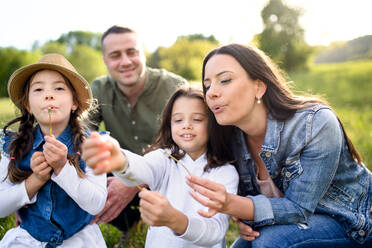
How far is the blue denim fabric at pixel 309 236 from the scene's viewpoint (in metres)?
2.40

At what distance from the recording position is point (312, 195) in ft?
7.93

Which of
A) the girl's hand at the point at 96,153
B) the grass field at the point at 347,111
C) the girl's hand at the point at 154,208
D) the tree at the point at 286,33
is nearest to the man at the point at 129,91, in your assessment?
the grass field at the point at 347,111

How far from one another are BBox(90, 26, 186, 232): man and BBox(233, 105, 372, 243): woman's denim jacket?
6.98ft

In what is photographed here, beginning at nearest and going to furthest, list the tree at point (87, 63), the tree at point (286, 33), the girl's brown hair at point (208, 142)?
1. the girl's brown hair at point (208, 142)
2. the tree at point (286, 33)
3. the tree at point (87, 63)

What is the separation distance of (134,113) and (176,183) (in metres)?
2.22

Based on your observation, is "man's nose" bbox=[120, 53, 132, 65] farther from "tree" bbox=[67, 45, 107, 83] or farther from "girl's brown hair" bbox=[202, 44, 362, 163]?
"tree" bbox=[67, 45, 107, 83]

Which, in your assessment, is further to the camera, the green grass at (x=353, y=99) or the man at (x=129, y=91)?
the green grass at (x=353, y=99)

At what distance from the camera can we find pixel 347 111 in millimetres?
11906

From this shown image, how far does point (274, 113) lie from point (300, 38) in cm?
4055

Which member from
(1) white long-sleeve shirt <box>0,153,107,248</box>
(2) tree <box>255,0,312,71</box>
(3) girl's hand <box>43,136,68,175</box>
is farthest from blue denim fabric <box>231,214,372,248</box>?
(2) tree <box>255,0,312,71</box>

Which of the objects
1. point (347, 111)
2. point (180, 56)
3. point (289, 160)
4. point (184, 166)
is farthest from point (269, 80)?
point (180, 56)

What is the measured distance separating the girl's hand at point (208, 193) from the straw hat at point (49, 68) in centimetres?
119

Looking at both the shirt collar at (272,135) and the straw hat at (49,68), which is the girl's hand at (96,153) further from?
the shirt collar at (272,135)

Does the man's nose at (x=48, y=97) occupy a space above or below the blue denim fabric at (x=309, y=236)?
above
